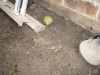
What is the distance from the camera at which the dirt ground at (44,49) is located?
1854 millimetres

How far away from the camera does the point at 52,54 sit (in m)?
2.04

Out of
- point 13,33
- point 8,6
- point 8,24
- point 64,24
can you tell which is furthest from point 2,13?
point 64,24

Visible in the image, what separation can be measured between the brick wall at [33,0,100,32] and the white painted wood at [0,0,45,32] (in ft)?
1.48

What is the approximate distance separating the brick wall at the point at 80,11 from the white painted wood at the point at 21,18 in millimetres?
451

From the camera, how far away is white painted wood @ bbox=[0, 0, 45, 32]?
2320mm

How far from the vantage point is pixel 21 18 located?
244 cm

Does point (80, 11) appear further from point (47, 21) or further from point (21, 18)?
point (21, 18)

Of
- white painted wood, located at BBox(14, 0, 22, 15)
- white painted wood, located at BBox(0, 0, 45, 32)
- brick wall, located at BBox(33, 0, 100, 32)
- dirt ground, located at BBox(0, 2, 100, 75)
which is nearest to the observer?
dirt ground, located at BBox(0, 2, 100, 75)

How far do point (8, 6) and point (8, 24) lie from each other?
14.9 inches

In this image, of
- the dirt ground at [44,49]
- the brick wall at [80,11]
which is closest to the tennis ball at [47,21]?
the dirt ground at [44,49]

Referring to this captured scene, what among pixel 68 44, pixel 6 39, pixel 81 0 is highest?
pixel 81 0

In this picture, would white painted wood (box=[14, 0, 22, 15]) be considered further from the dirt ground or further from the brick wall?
the brick wall

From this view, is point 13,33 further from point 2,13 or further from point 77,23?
point 77,23

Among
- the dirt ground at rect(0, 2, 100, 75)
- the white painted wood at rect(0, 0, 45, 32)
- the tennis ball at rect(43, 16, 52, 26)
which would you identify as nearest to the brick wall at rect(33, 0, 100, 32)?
the dirt ground at rect(0, 2, 100, 75)
